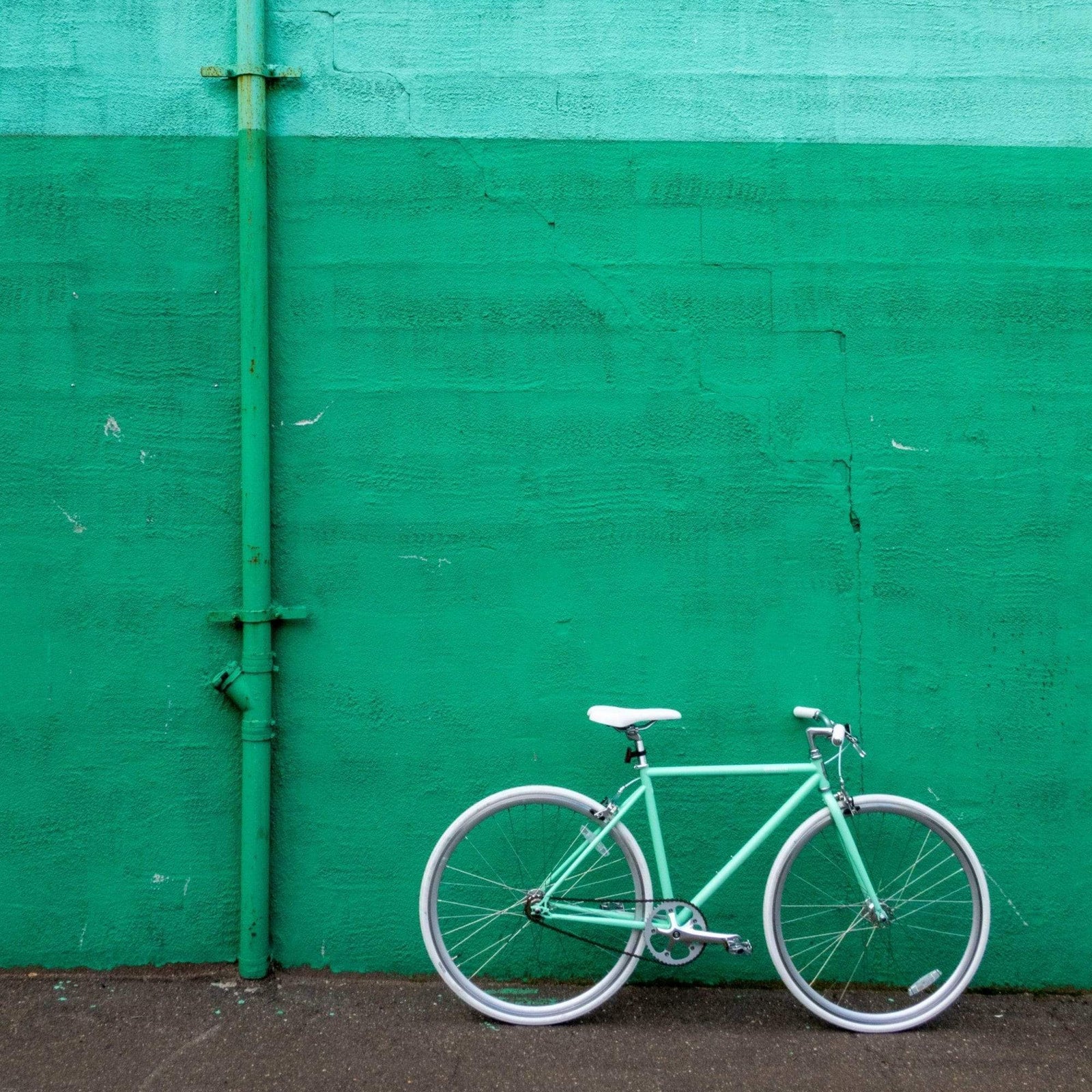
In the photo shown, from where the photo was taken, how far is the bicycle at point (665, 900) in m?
3.53

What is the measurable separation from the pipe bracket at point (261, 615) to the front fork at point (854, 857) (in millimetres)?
1890

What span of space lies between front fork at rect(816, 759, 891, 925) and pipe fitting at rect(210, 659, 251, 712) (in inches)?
78.8

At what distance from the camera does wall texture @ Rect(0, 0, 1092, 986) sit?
377cm

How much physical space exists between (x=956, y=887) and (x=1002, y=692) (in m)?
0.72

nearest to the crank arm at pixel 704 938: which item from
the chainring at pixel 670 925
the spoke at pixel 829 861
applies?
the chainring at pixel 670 925

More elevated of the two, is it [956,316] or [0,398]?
[956,316]

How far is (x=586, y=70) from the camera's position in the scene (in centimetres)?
376

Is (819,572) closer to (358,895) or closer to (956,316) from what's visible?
(956,316)

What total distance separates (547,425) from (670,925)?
176cm

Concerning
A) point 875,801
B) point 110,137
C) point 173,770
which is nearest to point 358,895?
point 173,770

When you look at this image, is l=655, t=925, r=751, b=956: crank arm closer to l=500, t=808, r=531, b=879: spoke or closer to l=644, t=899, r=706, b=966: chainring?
l=644, t=899, r=706, b=966: chainring

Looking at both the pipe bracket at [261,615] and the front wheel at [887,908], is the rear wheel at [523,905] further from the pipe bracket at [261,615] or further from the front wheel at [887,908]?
the pipe bracket at [261,615]

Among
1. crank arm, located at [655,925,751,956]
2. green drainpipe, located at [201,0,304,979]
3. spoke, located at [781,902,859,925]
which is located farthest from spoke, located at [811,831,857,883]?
green drainpipe, located at [201,0,304,979]

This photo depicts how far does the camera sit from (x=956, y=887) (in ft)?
12.5
